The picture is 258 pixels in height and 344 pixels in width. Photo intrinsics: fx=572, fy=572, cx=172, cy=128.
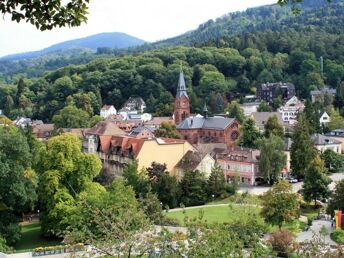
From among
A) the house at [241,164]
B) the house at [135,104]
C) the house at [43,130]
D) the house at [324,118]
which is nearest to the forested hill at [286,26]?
the house at [324,118]

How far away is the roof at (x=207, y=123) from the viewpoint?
5556 centimetres

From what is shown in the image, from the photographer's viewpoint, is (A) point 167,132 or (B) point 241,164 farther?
(A) point 167,132

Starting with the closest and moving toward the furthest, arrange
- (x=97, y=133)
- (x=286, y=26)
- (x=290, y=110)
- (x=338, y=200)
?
(x=338, y=200), (x=97, y=133), (x=290, y=110), (x=286, y=26)

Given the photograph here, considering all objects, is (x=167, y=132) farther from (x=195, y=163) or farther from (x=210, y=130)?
(x=195, y=163)

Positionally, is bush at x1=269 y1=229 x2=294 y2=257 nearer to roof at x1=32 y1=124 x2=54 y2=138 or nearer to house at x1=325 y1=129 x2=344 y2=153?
house at x1=325 y1=129 x2=344 y2=153

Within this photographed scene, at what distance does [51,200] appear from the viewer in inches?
1172

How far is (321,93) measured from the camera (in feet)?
242

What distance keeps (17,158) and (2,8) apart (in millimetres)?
24112

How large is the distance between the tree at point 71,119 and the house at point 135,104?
14.3 metres

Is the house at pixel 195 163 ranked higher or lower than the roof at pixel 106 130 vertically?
lower

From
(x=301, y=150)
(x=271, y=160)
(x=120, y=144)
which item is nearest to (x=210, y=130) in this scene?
(x=120, y=144)

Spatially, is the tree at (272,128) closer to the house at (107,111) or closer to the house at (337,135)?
the house at (337,135)

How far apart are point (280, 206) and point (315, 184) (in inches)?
264

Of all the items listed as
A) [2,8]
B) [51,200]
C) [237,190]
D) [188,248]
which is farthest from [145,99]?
[2,8]
